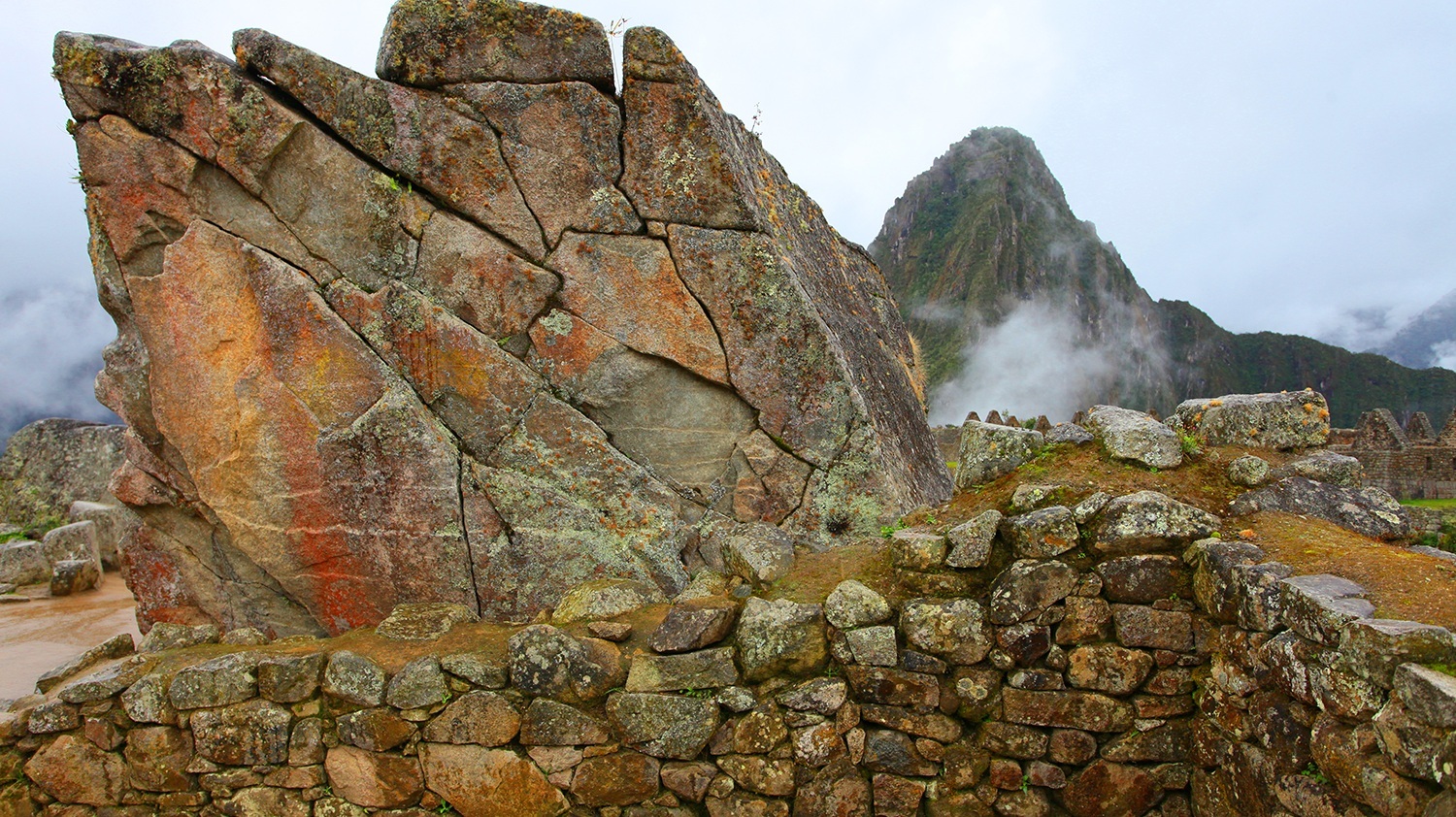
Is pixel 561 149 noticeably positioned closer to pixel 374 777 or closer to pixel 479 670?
pixel 479 670

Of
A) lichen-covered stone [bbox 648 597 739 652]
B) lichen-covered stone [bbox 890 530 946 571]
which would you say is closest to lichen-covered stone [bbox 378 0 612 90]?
lichen-covered stone [bbox 648 597 739 652]

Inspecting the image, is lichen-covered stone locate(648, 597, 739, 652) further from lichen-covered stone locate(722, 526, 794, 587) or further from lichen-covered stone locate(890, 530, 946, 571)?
lichen-covered stone locate(890, 530, 946, 571)

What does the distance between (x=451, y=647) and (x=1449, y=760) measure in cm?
550

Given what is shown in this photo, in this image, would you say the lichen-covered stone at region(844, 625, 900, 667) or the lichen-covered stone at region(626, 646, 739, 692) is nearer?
the lichen-covered stone at region(844, 625, 900, 667)

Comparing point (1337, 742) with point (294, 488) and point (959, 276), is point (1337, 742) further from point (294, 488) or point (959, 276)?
point (959, 276)

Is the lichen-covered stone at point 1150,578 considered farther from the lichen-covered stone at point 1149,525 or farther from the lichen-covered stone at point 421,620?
the lichen-covered stone at point 421,620

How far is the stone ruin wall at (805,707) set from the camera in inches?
200

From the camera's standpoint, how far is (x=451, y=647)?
589 cm

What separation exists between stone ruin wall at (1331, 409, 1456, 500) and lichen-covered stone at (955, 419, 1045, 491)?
28.7 metres

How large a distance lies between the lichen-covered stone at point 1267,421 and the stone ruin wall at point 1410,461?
27.8m

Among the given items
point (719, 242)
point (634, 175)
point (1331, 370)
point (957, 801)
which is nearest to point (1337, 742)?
point (957, 801)

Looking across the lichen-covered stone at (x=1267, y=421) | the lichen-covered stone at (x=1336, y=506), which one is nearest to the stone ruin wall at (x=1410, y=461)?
the lichen-covered stone at (x=1267, y=421)

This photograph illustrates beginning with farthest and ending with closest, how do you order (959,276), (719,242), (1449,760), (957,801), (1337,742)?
(959,276)
(719,242)
(957,801)
(1337,742)
(1449,760)

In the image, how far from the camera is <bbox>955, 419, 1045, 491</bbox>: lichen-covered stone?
20.4 feet
